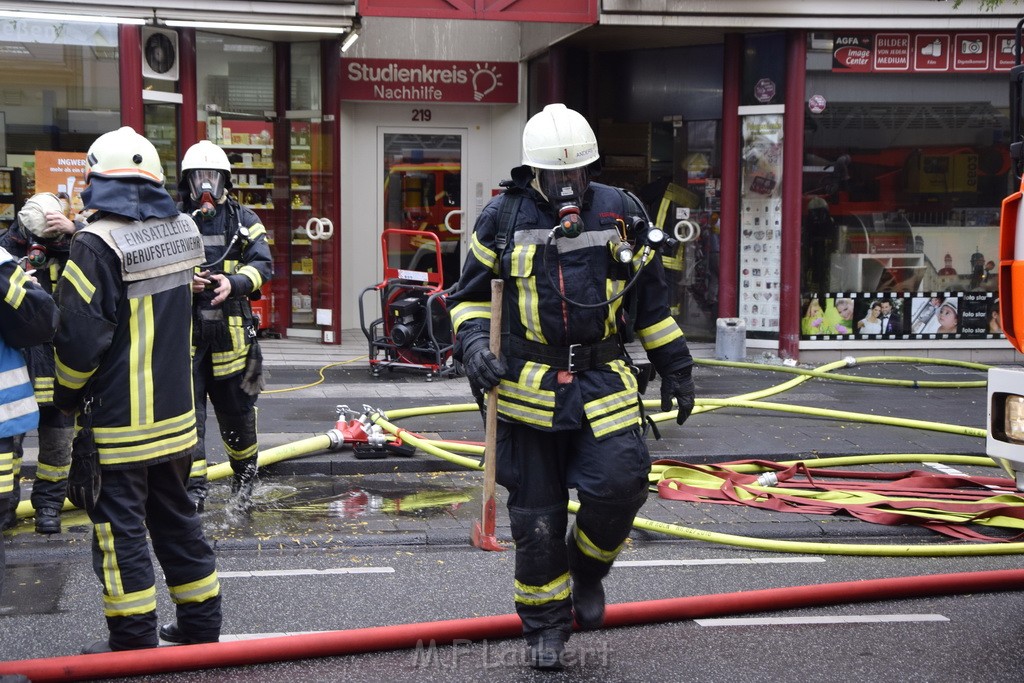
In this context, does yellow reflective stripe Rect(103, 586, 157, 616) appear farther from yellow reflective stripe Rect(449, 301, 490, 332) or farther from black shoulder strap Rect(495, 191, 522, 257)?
black shoulder strap Rect(495, 191, 522, 257)

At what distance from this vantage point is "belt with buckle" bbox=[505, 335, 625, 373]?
15.0ft

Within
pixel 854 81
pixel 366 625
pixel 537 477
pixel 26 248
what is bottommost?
pixel 366 625

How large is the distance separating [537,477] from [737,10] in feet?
29.8

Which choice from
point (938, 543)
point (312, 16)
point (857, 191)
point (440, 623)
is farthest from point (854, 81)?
point (440, 623)

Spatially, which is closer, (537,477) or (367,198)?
(537,477)

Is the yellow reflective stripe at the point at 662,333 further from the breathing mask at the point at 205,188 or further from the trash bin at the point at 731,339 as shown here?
the trash bin at the point at 731,339

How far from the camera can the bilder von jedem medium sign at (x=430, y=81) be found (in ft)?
47.4

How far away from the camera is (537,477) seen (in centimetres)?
460

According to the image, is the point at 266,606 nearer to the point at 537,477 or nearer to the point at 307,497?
the point at 537,477

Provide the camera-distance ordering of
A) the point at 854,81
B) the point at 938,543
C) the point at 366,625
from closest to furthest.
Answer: the point at 366,625, the point at 938,543, the point at 854,81

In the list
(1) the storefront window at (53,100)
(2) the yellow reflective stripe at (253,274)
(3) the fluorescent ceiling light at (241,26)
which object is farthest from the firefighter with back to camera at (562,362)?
(1) the storefront window at (53,100)

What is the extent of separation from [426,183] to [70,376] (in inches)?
437

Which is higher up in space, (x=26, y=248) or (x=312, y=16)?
(x=312, y=16)

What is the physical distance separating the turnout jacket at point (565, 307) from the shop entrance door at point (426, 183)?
10347 millimetres
